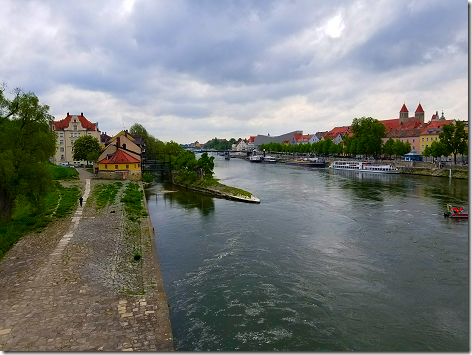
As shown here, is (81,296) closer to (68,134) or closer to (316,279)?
(316,279)

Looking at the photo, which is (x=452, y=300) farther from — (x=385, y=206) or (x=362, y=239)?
(x=385, y=206)

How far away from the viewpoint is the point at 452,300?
42.2 ft

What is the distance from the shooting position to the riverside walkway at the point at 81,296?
27.9 feet

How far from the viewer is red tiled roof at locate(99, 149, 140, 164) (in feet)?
151

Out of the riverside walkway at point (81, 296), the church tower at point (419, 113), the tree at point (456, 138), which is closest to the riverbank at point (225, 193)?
the riverside walkway at point (81, 296)

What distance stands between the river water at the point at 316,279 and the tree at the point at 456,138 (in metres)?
35.7

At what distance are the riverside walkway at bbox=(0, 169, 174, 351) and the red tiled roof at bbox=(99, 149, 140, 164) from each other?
29045 mm

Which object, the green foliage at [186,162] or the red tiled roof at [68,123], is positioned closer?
the green foliage at [186,162]

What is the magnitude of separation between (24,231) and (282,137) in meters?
165

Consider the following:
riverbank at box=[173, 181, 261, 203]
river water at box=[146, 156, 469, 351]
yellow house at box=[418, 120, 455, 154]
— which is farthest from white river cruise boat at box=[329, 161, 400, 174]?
riverbank at box=[173, 181, 261, 203]

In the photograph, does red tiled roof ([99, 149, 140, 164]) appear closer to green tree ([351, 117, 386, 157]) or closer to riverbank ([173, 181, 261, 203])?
riverbank ([173, 181, 261, 203])

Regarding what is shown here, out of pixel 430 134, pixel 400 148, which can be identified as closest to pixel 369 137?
pixel 400 148

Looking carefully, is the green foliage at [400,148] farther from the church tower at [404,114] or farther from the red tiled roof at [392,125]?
the church tower at [404,114]

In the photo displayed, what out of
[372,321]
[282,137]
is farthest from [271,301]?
[282,137]
